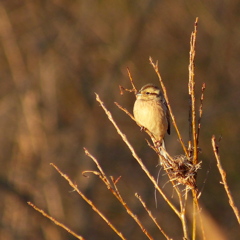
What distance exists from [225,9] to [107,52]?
201 cm

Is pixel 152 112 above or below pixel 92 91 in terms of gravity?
below

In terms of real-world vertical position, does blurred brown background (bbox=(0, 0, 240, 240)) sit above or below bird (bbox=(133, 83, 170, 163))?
above

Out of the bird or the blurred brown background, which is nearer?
the bird

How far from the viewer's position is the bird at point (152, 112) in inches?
228

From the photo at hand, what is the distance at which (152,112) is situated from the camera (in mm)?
5789

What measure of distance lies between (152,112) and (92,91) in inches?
207

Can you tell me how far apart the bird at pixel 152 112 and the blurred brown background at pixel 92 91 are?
178 inches

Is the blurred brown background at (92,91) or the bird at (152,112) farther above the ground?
the blurred brown background at (92,91)

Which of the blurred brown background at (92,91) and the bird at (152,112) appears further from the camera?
the blurred brown background at (92,91)

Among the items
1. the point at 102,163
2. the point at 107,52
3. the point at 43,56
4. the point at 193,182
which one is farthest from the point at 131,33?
the point at 193,182

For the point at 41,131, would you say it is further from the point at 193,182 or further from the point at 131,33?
the point at 193,182

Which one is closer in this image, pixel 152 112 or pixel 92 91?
pixel 152 112

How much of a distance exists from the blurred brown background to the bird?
452cm

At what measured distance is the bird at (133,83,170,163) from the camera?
579 cm
